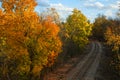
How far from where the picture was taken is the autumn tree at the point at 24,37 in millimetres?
39875

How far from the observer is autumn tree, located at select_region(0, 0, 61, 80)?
3988cm

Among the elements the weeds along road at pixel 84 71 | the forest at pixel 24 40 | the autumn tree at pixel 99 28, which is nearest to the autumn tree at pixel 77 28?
the weeds along road at pixel 84 71

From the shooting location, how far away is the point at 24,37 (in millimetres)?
41250

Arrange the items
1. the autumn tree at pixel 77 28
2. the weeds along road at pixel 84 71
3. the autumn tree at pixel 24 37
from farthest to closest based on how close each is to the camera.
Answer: the autumn tree at pixel 77 28 < the weeds along road at pixel 84 71 < the autumn tree at pixel 24 37

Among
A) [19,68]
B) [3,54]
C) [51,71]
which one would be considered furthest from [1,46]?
[51,71]

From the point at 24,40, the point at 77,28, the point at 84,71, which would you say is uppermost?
the point at 77,28

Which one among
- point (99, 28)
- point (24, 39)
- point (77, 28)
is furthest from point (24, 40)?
point (99, 28)

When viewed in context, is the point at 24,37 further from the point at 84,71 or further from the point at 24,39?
the point at 84,71

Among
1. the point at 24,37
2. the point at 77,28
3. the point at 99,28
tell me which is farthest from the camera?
the point at 99,28

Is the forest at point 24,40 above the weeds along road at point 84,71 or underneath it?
above

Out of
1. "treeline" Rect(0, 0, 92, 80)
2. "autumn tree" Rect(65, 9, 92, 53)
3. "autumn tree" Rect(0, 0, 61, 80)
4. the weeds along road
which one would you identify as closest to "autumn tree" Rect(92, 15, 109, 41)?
"autumn tree" Rect(65, 9, 92, 53)

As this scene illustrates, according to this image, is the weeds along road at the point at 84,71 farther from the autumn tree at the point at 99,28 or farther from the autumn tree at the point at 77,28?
the autumn tree at the point at 99,28

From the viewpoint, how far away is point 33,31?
139ft

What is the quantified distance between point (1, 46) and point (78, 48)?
1887 inches
